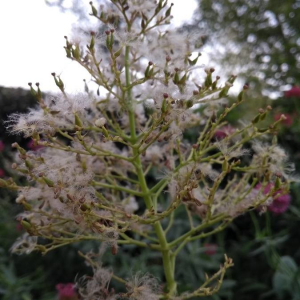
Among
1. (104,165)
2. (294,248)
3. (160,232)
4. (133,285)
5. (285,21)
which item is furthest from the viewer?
(285,21)

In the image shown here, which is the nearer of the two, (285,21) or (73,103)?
(73,103)

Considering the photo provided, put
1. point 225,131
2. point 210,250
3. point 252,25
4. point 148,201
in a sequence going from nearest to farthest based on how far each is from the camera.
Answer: point 148,201 < point 225,131 < point 210,250 < point 252,25

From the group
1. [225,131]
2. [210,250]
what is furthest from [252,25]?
[225,131]

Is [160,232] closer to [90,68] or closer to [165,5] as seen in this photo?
[90,68]

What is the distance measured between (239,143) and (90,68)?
0.35 metres

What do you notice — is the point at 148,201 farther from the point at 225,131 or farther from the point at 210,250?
Result: the point at 210,250

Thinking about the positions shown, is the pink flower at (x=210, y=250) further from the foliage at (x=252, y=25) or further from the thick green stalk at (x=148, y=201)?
the foliage at (x=252, y=25)

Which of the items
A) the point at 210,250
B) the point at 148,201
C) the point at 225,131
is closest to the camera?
the point at 148,201

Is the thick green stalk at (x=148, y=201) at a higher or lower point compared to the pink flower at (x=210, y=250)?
higher

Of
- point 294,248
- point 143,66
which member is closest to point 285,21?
point 294,248

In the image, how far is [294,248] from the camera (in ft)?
7.47

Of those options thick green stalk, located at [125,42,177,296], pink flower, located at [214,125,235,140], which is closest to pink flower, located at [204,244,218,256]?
pink flower, located at [214,125,235,140]

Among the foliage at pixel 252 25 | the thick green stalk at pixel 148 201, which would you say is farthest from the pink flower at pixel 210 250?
the foliage at pixel 252 25

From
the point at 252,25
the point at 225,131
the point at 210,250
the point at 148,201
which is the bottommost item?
the point at 210,250
